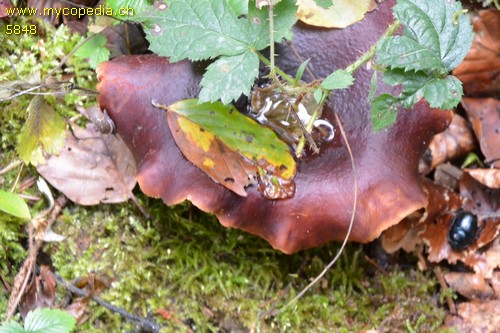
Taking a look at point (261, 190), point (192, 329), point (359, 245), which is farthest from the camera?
point (359, 245)

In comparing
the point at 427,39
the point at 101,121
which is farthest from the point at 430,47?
the point at 101,121

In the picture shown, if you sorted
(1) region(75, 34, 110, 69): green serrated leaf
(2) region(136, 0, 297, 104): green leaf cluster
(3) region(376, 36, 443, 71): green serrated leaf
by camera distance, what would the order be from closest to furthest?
(3) region(376, 36, 443, 71): green serrated leaf, (2) region(136, 0, 297, 104): green leaf cluster, (1) region(75, 34, 110, 69): green serrated leaf

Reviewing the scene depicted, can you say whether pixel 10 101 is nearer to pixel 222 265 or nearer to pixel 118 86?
pixel 118 86

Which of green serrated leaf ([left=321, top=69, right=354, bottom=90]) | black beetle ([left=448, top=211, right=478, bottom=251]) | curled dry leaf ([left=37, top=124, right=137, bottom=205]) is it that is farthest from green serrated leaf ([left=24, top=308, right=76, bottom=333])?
black beetle ([left=448, top=211, right=478, bottom=251])

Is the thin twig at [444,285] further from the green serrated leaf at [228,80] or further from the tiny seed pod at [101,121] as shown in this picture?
the tiny seed pod at [101,121]

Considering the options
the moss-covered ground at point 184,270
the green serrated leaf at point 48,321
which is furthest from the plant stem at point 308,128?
the green serrated leaf at point 48,321

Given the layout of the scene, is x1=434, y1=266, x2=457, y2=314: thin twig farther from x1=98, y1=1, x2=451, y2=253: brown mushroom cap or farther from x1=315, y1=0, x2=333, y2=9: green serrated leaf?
x1=315, y1=0, x2=333, y2=9: green serrated leaf

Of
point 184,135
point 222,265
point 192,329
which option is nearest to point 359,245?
point 222,265

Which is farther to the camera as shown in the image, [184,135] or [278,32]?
[184,135]
